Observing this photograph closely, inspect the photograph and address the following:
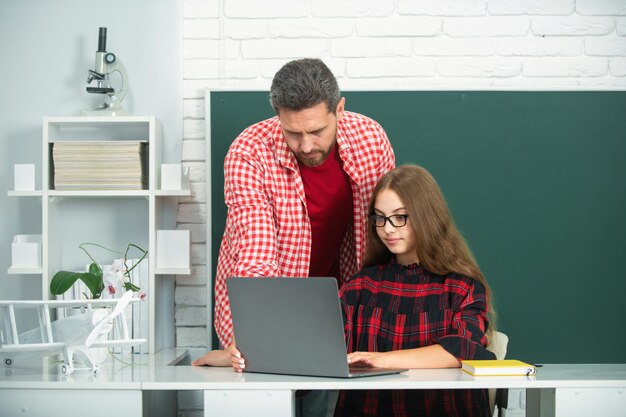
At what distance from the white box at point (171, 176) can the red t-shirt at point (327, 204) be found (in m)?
0.59

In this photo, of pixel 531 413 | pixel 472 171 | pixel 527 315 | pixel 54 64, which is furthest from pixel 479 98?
pixel 54 64

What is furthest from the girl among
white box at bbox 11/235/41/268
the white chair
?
white box at bbox 11/235/41/268

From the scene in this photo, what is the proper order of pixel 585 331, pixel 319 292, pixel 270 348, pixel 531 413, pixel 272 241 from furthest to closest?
1. pixel 585 331
2. pixel 272 241
3. pixel 531 413
4. pixel 270 348
5. pixel 319 292

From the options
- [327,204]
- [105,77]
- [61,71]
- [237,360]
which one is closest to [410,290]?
[327,204]

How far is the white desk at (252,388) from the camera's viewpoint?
1.64 meters

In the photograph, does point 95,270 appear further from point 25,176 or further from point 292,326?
point 292,326

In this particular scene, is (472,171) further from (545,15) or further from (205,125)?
(205,125)

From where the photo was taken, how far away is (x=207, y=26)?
2.90 m

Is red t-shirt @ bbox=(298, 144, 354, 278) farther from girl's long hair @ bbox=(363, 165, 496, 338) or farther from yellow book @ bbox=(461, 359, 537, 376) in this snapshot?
yellow book @ bbox=(461, 359, 537, 376)

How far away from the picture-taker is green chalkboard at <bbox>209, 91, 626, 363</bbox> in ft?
9.31

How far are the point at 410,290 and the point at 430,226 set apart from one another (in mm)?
174

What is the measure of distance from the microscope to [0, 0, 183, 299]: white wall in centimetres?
8

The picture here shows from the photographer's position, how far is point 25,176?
2787 millimetres

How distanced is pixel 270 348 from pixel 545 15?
1784 millimetres
